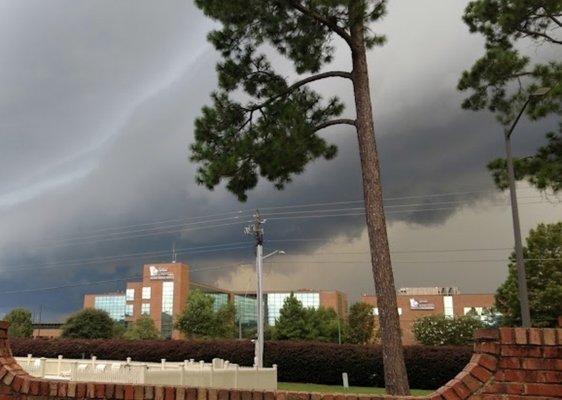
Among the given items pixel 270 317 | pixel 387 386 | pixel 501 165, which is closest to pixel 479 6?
pixel 501 165

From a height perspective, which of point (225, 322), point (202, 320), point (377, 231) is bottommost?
point (225, 322)

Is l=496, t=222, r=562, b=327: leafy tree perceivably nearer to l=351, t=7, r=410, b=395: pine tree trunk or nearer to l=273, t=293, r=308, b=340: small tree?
l=273, t=293, r=308, b=340: small tree

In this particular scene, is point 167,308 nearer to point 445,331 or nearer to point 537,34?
point 445,331

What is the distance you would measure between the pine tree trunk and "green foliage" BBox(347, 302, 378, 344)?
69.2 m

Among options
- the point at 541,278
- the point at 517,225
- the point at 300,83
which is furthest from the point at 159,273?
the point at 300,83

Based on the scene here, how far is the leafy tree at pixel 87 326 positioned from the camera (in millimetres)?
76438

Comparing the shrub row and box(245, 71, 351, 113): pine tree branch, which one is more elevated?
box(245, 71, 351, 113): pine tree branch

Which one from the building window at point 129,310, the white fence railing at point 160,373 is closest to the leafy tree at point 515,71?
the white fence railing at point 160,373

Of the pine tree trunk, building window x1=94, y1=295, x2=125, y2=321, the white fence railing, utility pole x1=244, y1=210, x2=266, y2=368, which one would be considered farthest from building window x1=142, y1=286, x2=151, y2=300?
the pine tree trunk

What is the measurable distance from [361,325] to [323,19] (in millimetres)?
70814

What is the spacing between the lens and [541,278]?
138 feet

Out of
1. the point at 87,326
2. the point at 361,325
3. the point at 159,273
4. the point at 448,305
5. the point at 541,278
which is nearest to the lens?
the point at 541,278

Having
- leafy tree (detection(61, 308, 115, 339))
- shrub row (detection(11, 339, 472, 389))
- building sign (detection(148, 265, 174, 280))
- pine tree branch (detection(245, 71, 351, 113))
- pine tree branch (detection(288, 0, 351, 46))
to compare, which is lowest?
shrub row (detection(11, 339, 472, 389))

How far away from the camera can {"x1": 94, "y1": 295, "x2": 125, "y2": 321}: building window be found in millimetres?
141625
